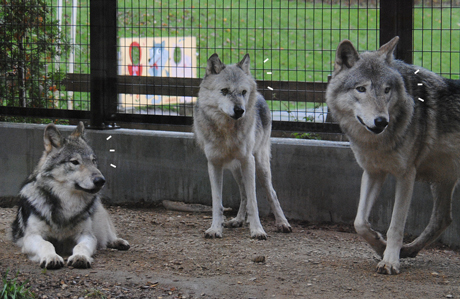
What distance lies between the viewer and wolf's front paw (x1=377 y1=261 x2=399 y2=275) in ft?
12.9

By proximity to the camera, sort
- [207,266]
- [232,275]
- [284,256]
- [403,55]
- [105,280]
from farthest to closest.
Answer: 1. [403,55]
2. [284,256]
3. [207,266]
4. [232,275]
5. [105,280]

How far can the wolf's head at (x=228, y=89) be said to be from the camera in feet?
16.9

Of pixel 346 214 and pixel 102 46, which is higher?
pixel 102 46

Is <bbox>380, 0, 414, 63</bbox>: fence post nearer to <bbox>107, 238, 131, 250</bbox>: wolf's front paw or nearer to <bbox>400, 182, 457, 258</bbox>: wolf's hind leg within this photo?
<bbox>400, 182, 457, 258</bbox>: wolf's hind leg

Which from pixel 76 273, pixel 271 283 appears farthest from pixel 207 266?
pixel 76 273

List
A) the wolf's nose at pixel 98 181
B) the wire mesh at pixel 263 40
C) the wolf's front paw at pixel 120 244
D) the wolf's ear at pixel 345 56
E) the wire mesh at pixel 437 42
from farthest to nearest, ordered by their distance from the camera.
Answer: the wire mesh at pixel 263 40
the wire mesh at pixel 437 42
the wolf's front paw at pixel 120 244
the wolf's nose at pixel 98 181
the wolf's ear at pixel 345 56

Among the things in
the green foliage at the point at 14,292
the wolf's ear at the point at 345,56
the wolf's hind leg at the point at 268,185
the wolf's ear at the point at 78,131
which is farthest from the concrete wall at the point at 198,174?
the green foliage at the point at 14,292

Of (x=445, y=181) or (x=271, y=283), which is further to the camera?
(x=445, y=181)

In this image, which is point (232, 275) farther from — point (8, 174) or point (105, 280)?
point (8, 174)

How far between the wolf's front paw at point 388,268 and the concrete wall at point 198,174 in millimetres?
1412

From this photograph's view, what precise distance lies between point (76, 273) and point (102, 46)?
3.66 meters

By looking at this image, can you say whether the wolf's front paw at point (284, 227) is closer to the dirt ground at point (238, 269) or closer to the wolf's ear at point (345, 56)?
the dirt ground at point (238, 269)

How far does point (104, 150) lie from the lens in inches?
261

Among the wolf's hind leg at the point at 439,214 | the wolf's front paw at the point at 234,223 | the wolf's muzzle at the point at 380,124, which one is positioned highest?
the wolf's muzzle at the point at 380,124
